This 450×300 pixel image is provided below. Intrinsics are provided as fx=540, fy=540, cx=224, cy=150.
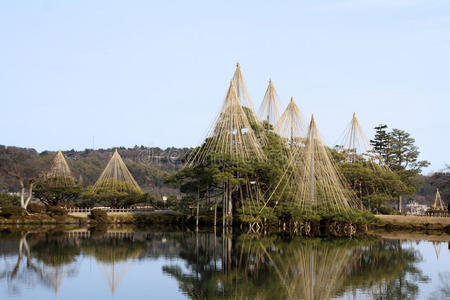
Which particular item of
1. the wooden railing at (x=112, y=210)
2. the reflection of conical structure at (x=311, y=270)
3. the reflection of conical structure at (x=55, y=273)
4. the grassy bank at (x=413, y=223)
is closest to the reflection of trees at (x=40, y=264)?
the reflection of conical structure at (x=55, y=273)

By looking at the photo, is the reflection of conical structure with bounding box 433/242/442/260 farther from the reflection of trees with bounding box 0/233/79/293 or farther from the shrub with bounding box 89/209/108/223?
the shrub with bounding box 89/209/108/223

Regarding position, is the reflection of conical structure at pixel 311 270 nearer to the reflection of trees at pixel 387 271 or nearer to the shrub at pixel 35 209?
the reflection of trees at pixel 387 271

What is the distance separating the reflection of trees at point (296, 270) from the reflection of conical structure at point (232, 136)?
33.5 feet

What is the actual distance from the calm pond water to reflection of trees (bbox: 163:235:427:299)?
37 millimetres

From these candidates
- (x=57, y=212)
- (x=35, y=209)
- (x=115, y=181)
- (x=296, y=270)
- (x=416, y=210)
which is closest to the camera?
(x=296, y=270)

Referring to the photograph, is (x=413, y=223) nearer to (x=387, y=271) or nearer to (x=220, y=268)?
(x=387, y=271)

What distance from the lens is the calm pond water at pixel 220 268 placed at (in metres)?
17.1

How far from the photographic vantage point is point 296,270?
21.0 m

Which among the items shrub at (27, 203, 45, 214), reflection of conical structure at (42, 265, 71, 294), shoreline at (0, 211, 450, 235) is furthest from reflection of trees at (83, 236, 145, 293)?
shrub at (27, 203, 45, 214)

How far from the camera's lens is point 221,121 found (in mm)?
39750

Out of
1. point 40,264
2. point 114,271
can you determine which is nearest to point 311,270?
point 114,271

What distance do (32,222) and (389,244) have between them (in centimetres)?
2628

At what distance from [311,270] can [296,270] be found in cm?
61

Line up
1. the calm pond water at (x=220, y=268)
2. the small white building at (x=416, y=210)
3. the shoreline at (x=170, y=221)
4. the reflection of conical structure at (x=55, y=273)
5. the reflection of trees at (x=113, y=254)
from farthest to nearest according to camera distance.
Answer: the small white building at (x=416, y=210) < the shoreline at (x=170, y=221) < the reflection of trees at (x=113, y=254) < the reflection of conical structure at (x=55, y=273) < the calm pond water at (x=220, y=268)
